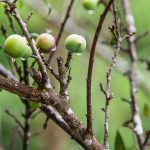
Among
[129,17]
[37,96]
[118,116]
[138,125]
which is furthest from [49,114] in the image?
[118,116]

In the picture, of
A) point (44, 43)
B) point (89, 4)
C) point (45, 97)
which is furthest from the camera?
point (89, 4)

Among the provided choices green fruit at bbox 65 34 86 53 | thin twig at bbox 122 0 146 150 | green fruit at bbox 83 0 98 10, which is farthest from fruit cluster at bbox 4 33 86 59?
green fruit at bbox 83 0 98 10

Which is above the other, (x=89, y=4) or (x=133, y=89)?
(x=89, y=4)

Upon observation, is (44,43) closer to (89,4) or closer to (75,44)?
(75,44)

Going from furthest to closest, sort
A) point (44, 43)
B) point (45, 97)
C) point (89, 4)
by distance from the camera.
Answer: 1. point (89, 4)
2. point (44, 43)
3. point (45, 97)

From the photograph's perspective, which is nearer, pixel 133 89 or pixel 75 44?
pixel 75 44

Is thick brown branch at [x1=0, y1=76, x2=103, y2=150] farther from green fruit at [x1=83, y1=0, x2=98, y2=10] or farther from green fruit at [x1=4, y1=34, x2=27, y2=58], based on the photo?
green fruit at [x1=83, y1=0, x2=98, y2=10]

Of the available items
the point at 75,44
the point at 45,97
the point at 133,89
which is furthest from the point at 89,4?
the point at 45,97

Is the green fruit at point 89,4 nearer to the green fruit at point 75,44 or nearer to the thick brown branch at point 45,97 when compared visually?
the green fruit at point 75,44

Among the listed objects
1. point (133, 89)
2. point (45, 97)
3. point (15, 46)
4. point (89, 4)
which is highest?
point (89, 4)

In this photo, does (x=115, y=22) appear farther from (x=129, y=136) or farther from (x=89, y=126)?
(x=129, y=136)
